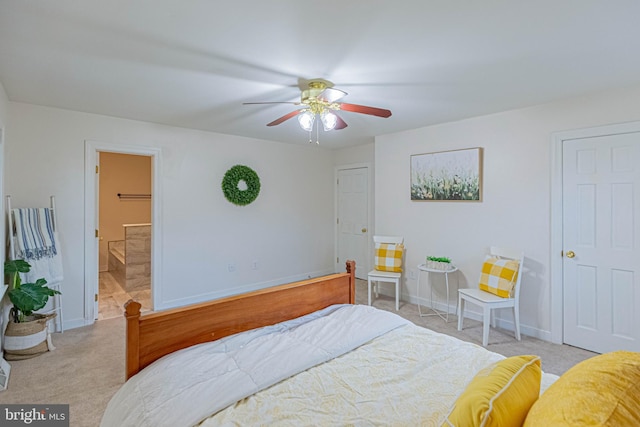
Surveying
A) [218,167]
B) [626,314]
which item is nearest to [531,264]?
[626,314]

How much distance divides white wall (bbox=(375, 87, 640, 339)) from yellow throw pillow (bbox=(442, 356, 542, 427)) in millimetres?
2509

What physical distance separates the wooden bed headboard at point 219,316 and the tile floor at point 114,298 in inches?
106

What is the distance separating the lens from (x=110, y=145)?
348 centimetres

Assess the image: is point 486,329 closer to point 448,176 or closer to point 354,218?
point 448,176

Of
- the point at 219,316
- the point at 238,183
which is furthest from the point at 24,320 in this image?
the point at 238,183

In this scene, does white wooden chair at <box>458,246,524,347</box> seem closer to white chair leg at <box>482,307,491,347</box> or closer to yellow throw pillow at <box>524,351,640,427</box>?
white chair leg at <box>482,307,491,347</box>

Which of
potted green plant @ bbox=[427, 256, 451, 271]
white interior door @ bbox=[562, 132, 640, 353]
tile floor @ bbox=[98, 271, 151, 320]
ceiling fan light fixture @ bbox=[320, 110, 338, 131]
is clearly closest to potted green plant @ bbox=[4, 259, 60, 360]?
tile floor @ bbox=[98, 271, 151, 320]

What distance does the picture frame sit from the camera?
11.5 feet

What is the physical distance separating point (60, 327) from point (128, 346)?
262 cm

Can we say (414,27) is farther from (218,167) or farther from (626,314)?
(218,167)

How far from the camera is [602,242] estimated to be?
2730 millimetres

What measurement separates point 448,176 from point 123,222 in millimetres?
6043

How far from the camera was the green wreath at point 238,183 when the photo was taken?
4.32m

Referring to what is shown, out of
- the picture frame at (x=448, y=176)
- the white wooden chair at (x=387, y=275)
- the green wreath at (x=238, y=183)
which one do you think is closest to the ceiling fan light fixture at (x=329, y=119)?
the picture frame at (x=448, y=176)
